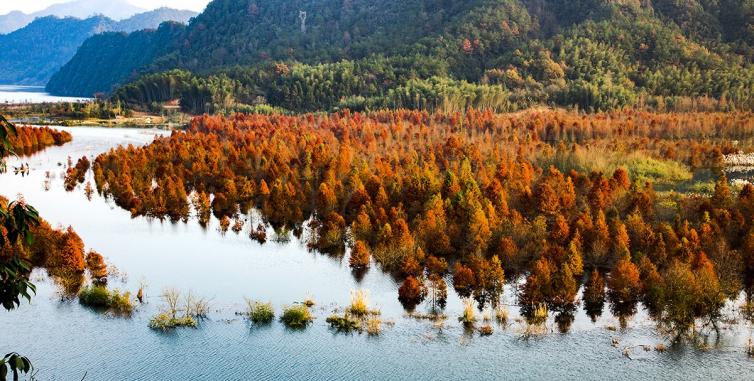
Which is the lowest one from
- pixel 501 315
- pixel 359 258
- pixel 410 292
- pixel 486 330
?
pixel 486 330

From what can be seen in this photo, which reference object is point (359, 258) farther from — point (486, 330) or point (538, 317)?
point (538, 317)

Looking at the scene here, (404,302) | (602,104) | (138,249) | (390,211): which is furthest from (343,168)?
(602,104)

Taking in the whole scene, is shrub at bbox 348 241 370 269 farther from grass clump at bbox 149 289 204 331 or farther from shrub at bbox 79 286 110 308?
shrub at bbox 79 286 110 308

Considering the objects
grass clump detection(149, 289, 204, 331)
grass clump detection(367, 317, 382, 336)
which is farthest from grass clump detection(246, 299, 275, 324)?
grass clump detection(367, 317, 382, 336)

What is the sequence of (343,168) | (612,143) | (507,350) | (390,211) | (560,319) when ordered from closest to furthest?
(507,350) < (560,319) < (390,211) < (343,168) < (612,143)

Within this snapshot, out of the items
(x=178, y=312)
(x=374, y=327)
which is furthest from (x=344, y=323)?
(x=178, y=312)

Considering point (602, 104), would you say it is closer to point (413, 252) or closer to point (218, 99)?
point (218, 99)
